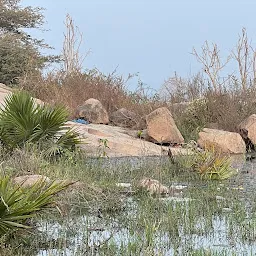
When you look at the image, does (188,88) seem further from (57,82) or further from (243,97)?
(57,82)

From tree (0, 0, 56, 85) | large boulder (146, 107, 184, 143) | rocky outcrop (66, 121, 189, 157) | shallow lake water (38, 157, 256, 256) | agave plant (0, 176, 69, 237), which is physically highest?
tree (0, 0, 56, 85)

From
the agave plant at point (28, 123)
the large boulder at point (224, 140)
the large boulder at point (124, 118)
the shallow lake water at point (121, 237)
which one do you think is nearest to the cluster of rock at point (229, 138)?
the large boulder at point (224, 140)

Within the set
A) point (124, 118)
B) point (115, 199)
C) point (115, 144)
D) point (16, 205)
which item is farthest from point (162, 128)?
point (16, 205)

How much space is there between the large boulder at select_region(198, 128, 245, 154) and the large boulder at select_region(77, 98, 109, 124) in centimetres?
399

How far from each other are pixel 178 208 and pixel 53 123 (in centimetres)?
500

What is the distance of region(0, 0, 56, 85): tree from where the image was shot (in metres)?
26.8

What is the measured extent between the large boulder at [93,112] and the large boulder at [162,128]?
9.17 ft

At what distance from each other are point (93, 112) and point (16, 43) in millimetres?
12456

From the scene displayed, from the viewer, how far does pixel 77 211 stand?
270 inches

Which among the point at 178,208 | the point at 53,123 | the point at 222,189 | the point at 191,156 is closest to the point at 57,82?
the point at 53,123

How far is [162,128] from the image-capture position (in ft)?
51.2

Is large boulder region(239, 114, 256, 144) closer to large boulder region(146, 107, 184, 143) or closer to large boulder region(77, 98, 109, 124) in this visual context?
large boulder region(146, 107, 184, 143)

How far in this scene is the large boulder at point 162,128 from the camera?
15.6 metres

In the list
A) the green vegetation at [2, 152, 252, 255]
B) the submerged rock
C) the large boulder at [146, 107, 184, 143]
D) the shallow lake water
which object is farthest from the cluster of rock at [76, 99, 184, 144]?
the shallow lake water
